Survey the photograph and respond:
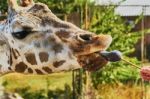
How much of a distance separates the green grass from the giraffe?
6.38 meters

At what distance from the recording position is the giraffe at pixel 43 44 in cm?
282

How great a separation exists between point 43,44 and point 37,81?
7.71 meters

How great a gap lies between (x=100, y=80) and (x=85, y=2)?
131cm

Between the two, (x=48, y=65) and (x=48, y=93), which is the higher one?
(x=48, y=65)

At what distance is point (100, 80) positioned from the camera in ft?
30.9

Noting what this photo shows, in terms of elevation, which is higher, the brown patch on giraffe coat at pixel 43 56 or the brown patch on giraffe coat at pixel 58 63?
the brown patch on giraffe coat at pixel 43 56

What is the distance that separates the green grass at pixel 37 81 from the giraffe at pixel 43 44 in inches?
251

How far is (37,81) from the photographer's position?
35.0 ft

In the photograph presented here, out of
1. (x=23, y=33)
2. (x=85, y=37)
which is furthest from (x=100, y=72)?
(x=85, y=37)

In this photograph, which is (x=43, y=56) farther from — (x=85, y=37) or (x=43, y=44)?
(x=85, y=37)

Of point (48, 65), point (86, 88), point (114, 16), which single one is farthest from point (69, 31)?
point (114, 16)

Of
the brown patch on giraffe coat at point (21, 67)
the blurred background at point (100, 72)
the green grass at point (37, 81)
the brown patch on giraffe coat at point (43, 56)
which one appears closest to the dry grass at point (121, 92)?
the blurred background at point (100, 72)

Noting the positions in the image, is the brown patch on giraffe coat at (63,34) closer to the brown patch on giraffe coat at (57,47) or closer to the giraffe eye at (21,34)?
the brown patch on giraffe coat at (57,47)

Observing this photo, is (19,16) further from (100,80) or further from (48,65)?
(100,80)
